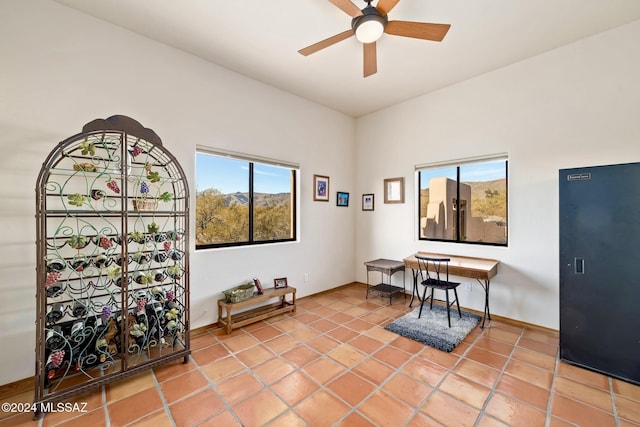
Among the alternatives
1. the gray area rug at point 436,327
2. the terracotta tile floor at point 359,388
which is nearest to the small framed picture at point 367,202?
the gray area rug at point 436,327

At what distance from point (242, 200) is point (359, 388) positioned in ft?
8.22

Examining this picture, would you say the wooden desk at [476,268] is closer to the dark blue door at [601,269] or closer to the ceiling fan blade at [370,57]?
the dark blue door at [601,269]

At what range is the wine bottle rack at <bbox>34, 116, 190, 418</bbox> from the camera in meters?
1.86

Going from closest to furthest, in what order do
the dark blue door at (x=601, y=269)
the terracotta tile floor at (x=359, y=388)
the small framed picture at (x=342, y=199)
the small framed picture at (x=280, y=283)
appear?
the terracotta tile floor at (x=359, y=388)
the dark blue door at (x=601, y=269)
the small framed picture at (x=280, y=283)
the small framed picture at (x=342, y=199)

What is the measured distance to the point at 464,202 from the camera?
3725mm

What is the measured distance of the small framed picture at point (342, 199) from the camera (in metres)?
4.64

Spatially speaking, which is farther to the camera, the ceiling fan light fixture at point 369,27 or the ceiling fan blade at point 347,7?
the ceiling fan light fixture at point 369,27

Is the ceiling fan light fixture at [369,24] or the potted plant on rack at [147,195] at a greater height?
the ceiling fan light fixture at [369,24]

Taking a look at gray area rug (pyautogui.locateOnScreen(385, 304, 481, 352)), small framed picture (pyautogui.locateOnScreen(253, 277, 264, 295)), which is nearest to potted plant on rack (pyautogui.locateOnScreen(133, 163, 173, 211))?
small framed picture (pyautogui.locateOnScreen(253, 277, 264, 295))

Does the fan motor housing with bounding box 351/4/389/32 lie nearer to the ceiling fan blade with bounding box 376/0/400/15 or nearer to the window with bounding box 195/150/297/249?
the ceiling fan blade with bounding box 376/0/400/15

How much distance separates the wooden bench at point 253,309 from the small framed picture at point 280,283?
2.5 inches

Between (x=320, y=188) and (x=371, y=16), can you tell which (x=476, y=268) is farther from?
(x=371, y=16)

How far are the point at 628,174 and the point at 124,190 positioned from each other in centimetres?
403

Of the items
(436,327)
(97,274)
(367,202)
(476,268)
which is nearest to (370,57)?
(476,268)
